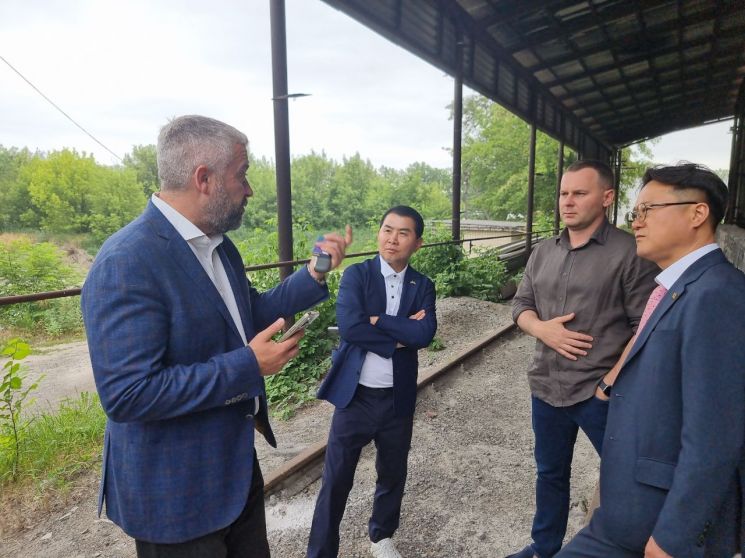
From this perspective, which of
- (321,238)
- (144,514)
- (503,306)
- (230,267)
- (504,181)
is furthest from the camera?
(504,181)

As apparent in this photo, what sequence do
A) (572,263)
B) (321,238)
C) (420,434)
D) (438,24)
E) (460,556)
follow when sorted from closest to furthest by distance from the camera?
(321,238) < (572,263) < (460,556) < (420,434) < (438,24)

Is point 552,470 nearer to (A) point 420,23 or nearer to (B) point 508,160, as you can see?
(A) point 420,23

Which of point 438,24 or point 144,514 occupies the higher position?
point 438,24

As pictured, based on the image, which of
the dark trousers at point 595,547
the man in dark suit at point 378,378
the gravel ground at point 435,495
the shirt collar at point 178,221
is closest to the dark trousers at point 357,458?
the man in dark suit at point 378,378

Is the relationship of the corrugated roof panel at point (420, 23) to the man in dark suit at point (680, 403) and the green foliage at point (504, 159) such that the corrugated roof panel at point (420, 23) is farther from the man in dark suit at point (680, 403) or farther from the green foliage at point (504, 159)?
the green foliage at point (504, 159)

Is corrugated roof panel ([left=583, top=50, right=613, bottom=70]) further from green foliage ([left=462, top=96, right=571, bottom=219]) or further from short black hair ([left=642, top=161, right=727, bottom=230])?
green foliage ([left=462, top=96, right=571, bottom=219])

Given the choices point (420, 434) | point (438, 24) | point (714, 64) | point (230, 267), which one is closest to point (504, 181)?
point (714, 64)

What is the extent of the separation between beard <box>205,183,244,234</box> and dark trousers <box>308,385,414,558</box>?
3.71ft

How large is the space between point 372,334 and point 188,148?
4.02ft

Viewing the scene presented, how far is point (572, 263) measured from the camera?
6.76ft

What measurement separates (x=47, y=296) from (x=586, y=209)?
2457 millimetres

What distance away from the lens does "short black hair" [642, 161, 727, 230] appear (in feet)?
4.16

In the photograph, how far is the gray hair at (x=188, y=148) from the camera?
4.22 ft

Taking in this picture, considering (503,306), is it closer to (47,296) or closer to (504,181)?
(47,296)
